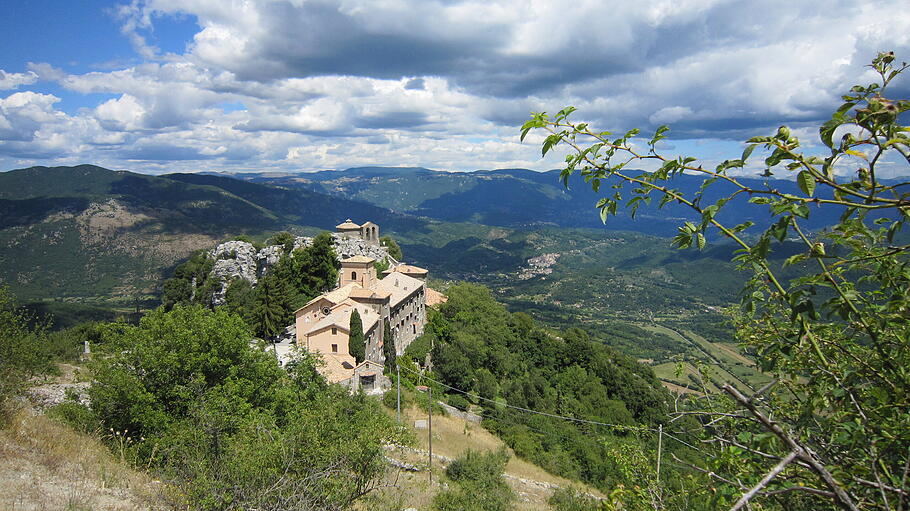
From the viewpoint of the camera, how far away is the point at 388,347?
123ft

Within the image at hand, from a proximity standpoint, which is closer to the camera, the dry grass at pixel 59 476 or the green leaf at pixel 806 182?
the green leaf at pixel 806 182

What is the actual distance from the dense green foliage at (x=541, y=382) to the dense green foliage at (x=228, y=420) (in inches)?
689

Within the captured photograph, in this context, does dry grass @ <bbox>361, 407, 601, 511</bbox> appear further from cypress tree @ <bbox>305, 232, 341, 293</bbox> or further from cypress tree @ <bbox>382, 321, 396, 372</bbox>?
cypress tree @ <bbox>305, 232, 341, 293</bbox>

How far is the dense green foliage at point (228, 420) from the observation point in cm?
933

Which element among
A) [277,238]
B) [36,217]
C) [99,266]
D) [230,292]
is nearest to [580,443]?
[230,292]

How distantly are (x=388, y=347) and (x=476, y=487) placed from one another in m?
18.4

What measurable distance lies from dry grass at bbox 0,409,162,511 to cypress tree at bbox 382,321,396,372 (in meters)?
25.5

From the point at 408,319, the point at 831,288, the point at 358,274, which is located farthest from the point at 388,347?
the point at 831,288

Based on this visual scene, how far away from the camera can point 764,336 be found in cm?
488

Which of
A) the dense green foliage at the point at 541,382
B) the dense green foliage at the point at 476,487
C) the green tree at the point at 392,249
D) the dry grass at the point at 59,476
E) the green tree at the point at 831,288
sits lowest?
the dense green foliage at the point at 541,382

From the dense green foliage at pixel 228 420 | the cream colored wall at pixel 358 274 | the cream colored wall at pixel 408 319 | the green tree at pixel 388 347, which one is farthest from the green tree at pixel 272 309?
the dense green foliage at pixel 228 420

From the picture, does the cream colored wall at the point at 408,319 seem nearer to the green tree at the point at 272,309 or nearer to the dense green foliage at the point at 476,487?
the green tree at the point at 272,309

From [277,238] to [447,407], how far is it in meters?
38.6

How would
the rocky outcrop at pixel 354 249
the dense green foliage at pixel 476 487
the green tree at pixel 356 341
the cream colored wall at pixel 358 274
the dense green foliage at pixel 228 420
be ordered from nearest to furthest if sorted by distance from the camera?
the dense green foliage at pixel 228 420
the dense green foliage at pixel 476 487
the green tree at pixel 356 341
the cream colored wall at pixel 358 274
the rocky outcrop at pixel 354 249
